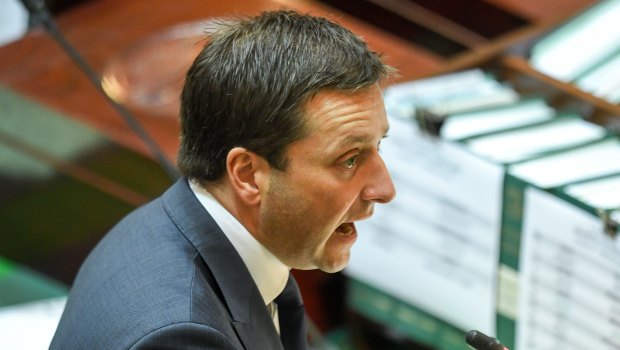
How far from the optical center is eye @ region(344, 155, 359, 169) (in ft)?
3.38

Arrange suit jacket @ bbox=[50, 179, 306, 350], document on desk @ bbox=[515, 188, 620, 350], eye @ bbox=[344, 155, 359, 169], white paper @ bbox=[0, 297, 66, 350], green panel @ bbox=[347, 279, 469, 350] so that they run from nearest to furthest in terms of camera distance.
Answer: suit jacket @ bbox=[50, 179, 306, 350]
eye @ bbox=[344, 155, 359, 169]
white paper @ bbox=[0, 297, 66, 350]
document on desk @ bbox=[515, 188, 620, 350]
green panel @ bbox=[347, 279, 469, 350]

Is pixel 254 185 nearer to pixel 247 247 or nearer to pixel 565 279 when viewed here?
pixel 247 247

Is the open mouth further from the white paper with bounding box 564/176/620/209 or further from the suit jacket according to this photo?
the white paper with bounding box 564/176/620/209

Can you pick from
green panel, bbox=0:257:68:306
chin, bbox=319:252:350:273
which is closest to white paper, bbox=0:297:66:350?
green panel, bbox=0:257:68:306

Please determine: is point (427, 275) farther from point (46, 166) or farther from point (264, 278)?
point (264, 278)

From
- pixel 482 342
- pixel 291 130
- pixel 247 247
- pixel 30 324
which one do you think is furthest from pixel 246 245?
pixel 30 324

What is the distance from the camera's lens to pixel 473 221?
2.05 metres

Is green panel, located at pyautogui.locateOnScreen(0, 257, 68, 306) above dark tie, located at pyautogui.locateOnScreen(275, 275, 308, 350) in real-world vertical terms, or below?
below

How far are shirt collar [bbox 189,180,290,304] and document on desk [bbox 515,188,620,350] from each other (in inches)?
34.9

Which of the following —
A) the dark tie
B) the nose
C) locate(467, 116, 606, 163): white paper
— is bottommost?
the dark tie

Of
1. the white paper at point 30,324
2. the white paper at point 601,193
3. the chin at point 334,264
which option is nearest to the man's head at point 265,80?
the chin at point 334,264

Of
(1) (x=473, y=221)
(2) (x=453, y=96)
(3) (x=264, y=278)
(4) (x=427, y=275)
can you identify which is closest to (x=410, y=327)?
(4) (x=427, y=275)

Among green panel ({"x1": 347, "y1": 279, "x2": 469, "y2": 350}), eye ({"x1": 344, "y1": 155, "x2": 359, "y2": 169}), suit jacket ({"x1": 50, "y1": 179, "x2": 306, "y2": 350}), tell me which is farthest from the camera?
green panel ({"x1": 347, "y1": 279, "x2": 469, "y2": 350})

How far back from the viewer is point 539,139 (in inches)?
78.4
